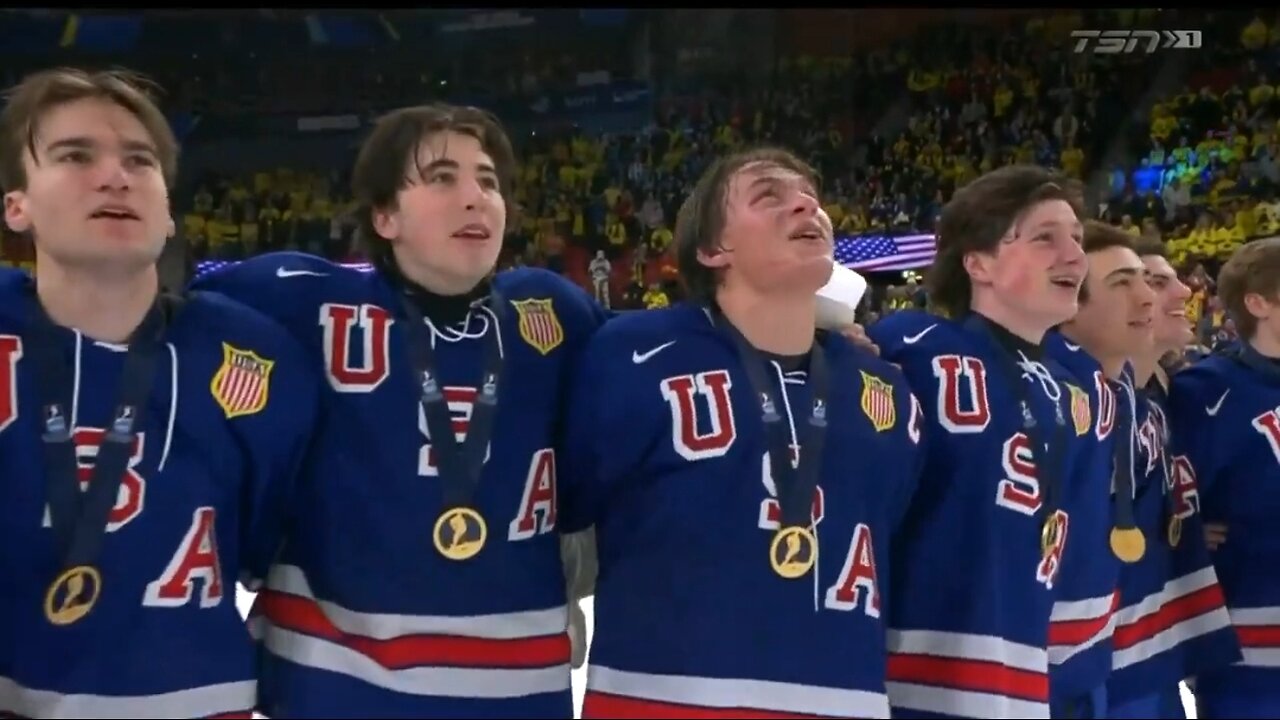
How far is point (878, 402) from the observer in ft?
6.39

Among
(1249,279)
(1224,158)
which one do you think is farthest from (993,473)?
(1224,158)

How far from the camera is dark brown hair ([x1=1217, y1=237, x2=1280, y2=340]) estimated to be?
2809 mm

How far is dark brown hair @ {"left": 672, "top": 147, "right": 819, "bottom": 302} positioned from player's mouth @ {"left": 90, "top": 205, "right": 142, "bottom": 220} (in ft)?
3.00

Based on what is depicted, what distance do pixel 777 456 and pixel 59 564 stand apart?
1022 mm

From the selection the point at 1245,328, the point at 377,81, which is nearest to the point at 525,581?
the point at 1245,328

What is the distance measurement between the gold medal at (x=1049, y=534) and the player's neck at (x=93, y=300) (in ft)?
4.91

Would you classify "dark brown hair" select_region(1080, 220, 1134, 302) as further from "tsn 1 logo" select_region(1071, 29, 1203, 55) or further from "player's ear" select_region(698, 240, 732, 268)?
"tsn 1 logo" select_region(1071, 29, 1203, 55)

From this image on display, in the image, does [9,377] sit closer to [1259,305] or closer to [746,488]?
[746,488]

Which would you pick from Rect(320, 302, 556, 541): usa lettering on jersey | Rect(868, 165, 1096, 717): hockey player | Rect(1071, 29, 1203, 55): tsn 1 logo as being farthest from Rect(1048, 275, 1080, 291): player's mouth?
Rect(1071, 29, 1203, 55): tsn 1 logo

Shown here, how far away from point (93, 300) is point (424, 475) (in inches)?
21.0

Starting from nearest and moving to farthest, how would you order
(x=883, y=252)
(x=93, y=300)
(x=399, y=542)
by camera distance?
(x=93, y=300) < (x=399, y=542) < (x=883, y=252)

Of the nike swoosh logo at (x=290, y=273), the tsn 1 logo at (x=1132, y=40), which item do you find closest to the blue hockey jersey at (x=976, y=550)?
the nike swoosh logo at (x=290, y=273)

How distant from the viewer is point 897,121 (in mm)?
12656

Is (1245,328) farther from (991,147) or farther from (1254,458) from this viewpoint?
(991,147)
